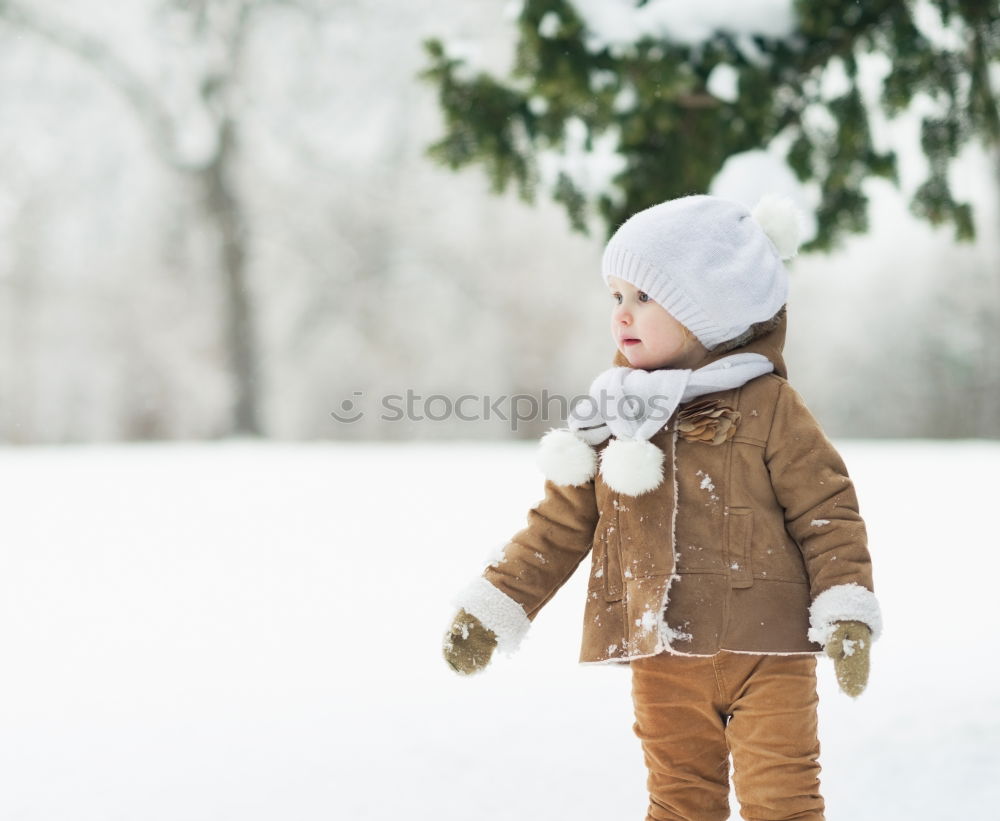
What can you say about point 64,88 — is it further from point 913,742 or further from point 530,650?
point 913,742

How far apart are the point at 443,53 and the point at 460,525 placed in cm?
300

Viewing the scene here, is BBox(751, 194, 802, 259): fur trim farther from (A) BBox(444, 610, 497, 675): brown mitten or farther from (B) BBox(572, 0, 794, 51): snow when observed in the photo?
(B) BBox(572, 0, 794, 51): snow

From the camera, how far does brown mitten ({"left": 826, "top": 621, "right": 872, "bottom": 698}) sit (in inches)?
60.3

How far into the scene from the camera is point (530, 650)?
334 cm

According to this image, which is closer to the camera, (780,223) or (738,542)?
(738,542)

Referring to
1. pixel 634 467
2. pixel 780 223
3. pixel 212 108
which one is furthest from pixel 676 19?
pixel 212 108

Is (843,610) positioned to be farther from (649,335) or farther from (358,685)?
(358,685)

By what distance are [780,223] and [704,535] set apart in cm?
60

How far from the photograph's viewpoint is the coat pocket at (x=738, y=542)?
165cm

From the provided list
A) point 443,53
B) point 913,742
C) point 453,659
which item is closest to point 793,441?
point 453,659

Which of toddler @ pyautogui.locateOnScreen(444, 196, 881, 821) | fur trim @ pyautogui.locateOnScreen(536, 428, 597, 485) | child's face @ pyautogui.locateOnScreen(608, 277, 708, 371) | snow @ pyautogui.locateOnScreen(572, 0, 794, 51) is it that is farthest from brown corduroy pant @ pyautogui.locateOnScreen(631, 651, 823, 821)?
snow @ pyautogui.locateOnScreen(572, 0, 794, 51)

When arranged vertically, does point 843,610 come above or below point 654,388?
below

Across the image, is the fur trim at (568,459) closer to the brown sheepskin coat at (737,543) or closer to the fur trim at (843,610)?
the brown sheepskin coat at (737,543)

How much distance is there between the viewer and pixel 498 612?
176 centimetres
